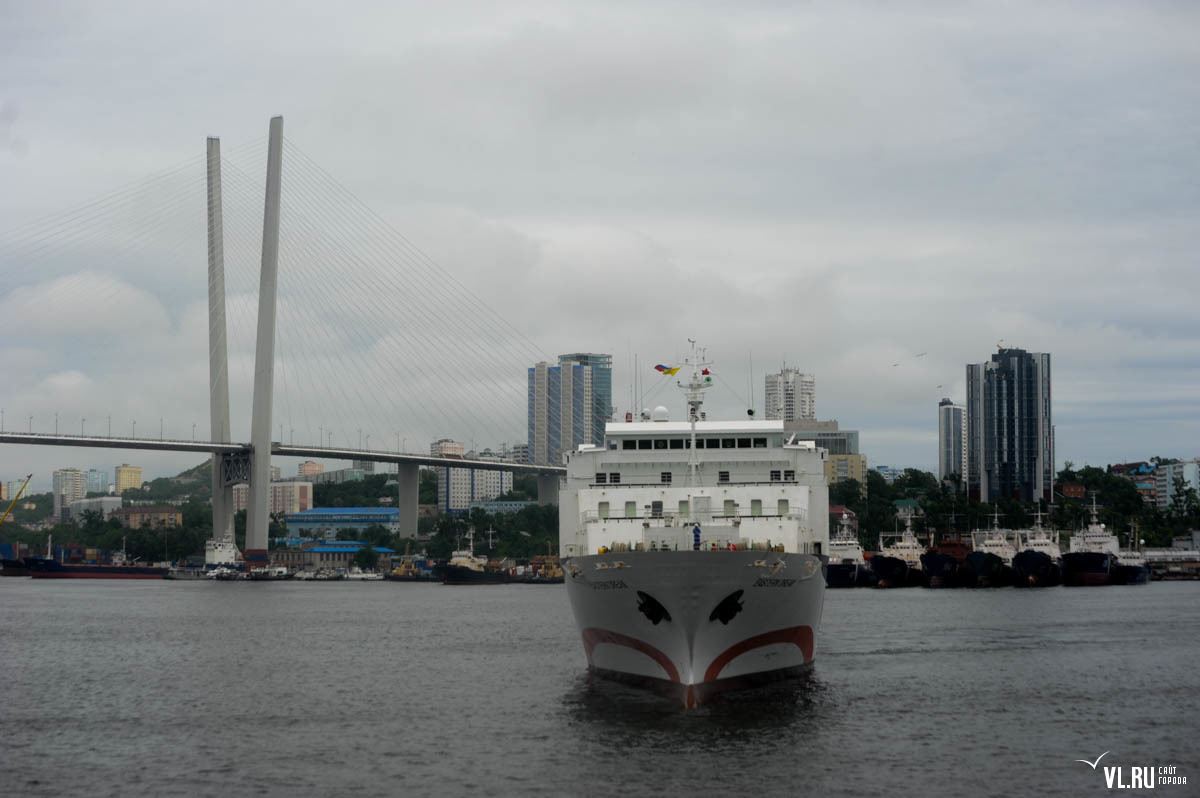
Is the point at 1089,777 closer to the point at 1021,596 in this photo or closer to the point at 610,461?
the point at 610,461

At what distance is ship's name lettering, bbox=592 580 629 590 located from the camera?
96.9 feet

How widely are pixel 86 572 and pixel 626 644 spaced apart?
138m

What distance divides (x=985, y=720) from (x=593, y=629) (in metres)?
9.75

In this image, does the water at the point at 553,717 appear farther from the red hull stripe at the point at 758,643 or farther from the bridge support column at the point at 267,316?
the bridge support column at the point at 267,316

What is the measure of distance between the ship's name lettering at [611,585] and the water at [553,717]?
270cm

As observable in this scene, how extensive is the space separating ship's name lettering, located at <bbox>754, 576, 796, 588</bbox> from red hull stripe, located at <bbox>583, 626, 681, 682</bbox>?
2709 mm

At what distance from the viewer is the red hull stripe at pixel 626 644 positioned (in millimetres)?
29406

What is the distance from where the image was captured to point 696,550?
2842 centimetres

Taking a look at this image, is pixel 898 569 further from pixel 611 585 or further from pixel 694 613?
pixel 694 613

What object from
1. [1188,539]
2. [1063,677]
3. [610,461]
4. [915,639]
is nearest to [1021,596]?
[915,639]

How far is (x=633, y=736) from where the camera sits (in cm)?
2625

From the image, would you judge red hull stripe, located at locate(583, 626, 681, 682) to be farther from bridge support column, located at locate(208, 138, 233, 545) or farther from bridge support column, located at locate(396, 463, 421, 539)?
bridge support column, located at locate(396, 463, 421, 539)

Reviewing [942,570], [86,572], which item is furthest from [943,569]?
[86,572]

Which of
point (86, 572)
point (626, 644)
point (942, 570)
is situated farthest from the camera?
point (86, 572)
